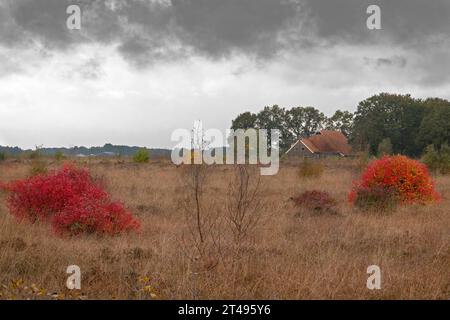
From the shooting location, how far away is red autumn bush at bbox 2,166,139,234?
7918 millimetres

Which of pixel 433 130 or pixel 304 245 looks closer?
pixel 304 245

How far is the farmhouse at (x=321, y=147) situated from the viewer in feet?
194

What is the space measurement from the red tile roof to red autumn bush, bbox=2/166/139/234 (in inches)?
2039

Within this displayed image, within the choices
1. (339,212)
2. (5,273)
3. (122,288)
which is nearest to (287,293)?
(122,288)

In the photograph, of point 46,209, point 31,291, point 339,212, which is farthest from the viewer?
point 339,212

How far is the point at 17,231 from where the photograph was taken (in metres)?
7.54

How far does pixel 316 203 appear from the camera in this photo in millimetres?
11828

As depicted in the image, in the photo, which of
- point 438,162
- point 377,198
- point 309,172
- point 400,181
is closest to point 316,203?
point 377,198

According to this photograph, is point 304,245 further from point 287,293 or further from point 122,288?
point 122,288

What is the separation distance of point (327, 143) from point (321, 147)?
1.23 m

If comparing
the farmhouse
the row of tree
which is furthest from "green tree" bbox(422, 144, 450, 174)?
the farmhouse

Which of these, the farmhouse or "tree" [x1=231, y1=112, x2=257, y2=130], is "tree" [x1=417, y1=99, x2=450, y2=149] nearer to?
the farmhouse

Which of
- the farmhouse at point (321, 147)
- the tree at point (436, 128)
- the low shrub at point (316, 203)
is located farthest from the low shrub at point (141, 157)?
the tree at point (436, 128)
